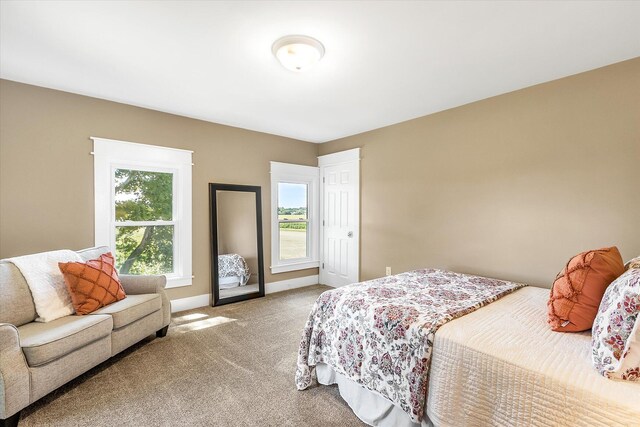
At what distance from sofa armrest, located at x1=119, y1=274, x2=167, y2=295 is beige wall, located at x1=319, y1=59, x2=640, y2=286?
276 cm

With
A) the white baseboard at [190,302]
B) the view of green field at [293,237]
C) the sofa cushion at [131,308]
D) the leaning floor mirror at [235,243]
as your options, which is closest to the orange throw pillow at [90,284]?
the sofa cushion at [131,308]

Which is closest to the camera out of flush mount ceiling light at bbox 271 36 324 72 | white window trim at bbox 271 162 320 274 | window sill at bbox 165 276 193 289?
flush mount ceiling light at bbox 271 36 324 72

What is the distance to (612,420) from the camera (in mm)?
1035

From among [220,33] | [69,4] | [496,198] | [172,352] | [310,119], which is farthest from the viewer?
[310,119]

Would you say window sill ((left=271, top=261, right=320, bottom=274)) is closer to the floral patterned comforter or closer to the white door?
the white door

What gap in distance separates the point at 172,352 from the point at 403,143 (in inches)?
137

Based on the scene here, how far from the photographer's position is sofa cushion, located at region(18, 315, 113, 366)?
71.1 inches

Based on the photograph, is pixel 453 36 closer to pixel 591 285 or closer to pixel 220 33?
pixel 220 33

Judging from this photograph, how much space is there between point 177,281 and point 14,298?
165 cm

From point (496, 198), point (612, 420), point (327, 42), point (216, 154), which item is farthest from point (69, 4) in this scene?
point (496, 198)

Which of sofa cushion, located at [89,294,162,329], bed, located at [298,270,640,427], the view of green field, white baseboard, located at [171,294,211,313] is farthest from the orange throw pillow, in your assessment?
the view of green field

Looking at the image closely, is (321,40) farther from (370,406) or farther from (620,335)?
(370,406)

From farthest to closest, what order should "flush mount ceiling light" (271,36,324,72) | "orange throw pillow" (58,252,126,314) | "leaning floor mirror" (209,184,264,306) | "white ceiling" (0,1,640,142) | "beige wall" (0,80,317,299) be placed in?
"leaning floor mirror" (209,184,264,306)
"beige wall" (0,80,317,299)
"orange throw pillow" (58,252,126,314)
"flush mount ceiling light" (271,36,324,72)
"white ceiling" (0,1,640,142)

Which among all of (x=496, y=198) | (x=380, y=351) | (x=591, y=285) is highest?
(x=496, y=198)
